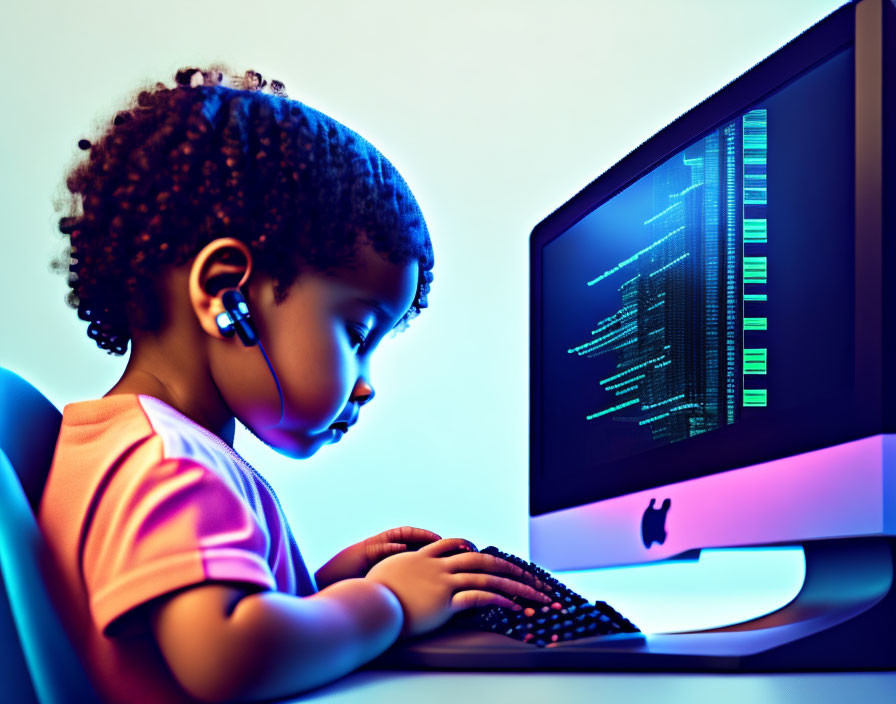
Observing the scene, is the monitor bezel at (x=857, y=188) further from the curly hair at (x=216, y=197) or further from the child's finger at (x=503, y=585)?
the curly hair at (x=216, y=197)

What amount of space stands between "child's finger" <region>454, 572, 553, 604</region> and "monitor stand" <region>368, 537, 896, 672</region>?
5cm

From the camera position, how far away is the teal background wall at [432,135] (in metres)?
1.66

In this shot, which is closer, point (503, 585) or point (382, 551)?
point (503, 585)

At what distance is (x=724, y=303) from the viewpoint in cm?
79

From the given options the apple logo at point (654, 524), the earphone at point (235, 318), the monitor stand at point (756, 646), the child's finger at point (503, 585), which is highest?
the earphone at point (235, 318)

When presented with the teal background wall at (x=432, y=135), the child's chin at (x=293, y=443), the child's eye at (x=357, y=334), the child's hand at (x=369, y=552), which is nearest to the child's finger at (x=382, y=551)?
the child's hand at (x=369, y=552)

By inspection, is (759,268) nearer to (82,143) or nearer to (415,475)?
(82,143)

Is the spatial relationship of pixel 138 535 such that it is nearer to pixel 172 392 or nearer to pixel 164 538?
pixel 164 538

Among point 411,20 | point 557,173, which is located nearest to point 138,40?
point 411,20

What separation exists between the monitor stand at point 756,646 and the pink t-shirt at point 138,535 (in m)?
0.15

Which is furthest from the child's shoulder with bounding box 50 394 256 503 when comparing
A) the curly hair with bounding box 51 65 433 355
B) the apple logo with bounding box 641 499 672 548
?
the apple logo with bounding box 641 499 672 548

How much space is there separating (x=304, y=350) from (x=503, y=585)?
9.8 inches

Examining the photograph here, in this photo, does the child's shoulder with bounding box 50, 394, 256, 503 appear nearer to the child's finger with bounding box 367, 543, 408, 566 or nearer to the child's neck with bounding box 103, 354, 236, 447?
the child's neck with bounding box 103, 354, 236, 447

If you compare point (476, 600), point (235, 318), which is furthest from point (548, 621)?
point (235, 318)
